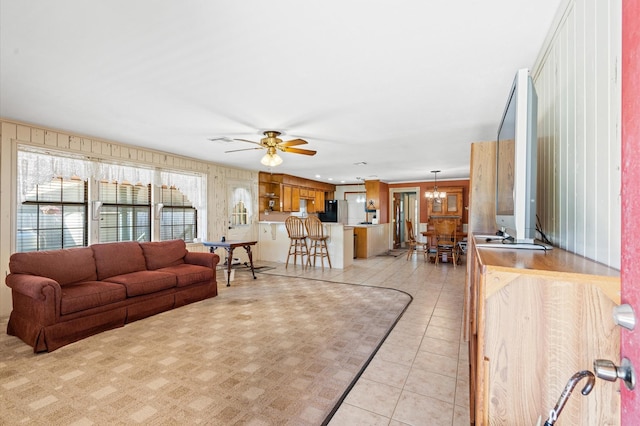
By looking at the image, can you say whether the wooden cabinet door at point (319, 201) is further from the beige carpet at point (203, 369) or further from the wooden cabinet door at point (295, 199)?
the beige carpet at point (203, 369)

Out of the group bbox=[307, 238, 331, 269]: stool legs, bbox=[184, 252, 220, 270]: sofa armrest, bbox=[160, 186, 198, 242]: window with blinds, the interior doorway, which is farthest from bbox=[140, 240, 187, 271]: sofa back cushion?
the interior doorway

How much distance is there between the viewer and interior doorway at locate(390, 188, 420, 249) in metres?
9.66

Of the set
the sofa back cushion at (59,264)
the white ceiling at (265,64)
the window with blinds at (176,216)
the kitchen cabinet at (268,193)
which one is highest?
the white ceiling at (265,64)

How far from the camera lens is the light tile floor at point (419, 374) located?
176 centimetres

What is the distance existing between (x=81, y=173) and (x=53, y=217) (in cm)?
69

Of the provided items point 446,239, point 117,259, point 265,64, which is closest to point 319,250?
point 446,239

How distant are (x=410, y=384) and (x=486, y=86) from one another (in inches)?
97.9

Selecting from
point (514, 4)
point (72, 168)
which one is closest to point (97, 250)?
point (72, 168)

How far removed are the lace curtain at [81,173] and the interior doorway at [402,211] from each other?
664 centimetres

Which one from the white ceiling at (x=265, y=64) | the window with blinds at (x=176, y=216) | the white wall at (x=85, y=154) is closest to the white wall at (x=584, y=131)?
the white ceiling at (x=265, y=64)

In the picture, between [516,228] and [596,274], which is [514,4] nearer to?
[516,228]

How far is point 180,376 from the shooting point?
216 centimetres

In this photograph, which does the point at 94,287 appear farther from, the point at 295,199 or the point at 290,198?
the point at 295,199

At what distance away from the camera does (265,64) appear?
7.14 ft
